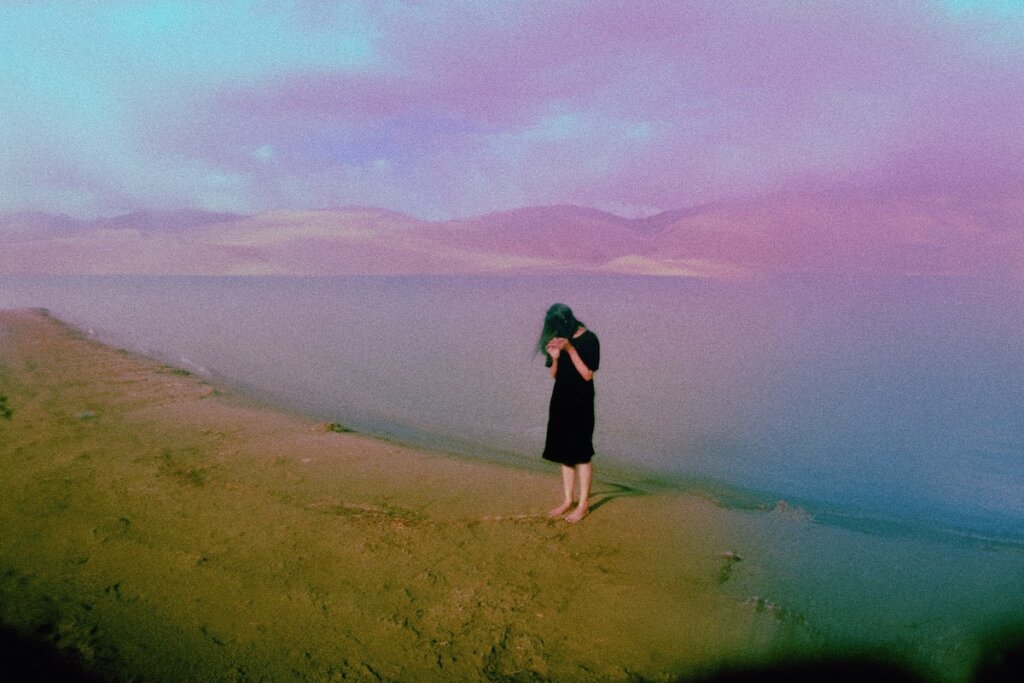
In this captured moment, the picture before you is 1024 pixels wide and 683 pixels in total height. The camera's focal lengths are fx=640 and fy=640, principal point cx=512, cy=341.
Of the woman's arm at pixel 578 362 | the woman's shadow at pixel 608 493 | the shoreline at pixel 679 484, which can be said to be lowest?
the shoreline at pixel 679 484

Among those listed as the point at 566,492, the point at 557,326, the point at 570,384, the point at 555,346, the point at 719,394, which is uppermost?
the point at 557,326

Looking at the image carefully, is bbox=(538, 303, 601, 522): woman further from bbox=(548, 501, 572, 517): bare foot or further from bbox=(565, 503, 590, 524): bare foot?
bbox=(548, 501, 572, 517): bare foot

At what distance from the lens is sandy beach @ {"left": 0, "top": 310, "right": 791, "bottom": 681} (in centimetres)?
366

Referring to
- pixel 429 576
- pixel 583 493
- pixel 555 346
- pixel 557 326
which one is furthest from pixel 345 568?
pixel 557 326

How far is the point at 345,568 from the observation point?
182 inches

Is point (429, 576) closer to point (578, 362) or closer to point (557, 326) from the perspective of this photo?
point (578, 362)

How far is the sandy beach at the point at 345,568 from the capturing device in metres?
3.66

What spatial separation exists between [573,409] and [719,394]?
900 cm

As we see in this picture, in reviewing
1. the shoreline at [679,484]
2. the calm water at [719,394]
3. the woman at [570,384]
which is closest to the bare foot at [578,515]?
the woman at [570,384]

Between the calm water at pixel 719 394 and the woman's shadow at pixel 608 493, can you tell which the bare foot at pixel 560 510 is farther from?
the calm water at pixel 719 394

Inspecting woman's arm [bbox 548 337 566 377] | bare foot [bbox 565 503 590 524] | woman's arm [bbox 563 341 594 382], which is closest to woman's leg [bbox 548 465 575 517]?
bare foot [bbox 565 503 590 524]

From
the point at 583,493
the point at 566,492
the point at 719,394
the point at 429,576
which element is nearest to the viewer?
the point at 429,576

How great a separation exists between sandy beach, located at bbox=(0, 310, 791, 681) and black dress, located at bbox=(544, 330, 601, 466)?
687mm

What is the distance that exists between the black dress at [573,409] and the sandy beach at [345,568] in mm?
687
